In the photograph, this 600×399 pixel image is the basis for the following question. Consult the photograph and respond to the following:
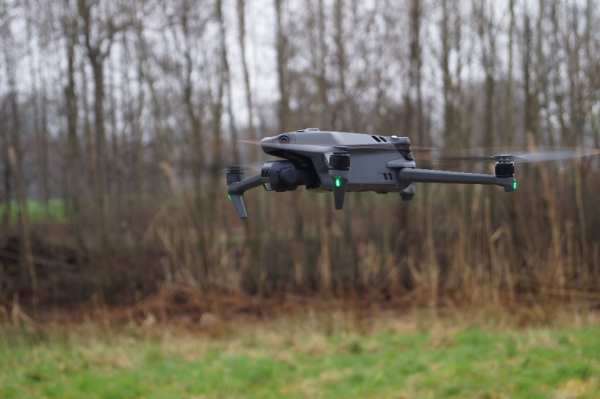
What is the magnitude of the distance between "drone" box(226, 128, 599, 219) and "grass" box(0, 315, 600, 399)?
537 centimetres

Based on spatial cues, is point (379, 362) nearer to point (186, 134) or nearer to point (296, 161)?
point (296, 161)

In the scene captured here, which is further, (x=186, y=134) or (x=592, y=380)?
(x=186, y=134)

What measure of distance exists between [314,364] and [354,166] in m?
6.90

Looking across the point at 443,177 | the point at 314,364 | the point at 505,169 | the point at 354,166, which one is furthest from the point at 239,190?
the point at 314,364

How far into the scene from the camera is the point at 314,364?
8.25 metres

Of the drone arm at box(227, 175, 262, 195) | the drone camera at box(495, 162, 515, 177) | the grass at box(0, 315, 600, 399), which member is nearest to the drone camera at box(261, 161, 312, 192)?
the drone arm at box(227, 175, 262, 195)

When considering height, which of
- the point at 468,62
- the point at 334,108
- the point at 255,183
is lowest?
the point at 255,183

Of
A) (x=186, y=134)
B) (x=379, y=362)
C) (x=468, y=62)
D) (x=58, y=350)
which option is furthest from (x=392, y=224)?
(x=186, y=134)

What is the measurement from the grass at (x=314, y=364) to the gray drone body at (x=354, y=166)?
538 centimetres

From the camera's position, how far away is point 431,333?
30.1 feet

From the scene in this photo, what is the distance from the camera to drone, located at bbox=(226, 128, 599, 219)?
1.63 meters

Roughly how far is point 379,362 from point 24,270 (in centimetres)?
912

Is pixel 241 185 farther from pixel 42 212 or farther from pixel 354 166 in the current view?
pixel 42 212

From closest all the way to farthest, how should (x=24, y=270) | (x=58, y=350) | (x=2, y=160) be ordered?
1. (x=58, y=350)
2. (x=24, y=270)
3. (x=2, y=160)
